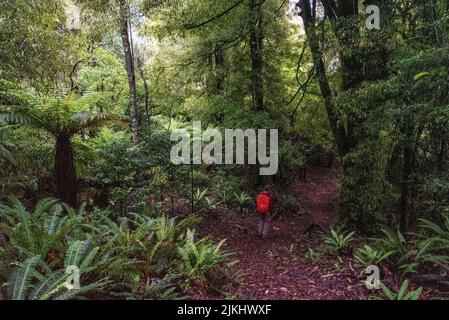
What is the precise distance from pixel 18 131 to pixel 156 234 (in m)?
4.04

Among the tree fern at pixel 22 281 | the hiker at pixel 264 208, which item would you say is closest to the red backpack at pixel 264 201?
the hiker at pixel 264 208

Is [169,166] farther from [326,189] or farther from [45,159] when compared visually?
[326,189]

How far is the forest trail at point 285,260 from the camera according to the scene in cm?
523

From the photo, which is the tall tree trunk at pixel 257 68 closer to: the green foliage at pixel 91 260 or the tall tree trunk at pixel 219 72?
the tall tree trunk at pixel 219 72

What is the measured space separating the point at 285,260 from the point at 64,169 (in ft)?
15.4

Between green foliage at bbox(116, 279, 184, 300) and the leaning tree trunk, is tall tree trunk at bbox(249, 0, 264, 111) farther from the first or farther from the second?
green foliage at bbox(116, 279, 184, 300)

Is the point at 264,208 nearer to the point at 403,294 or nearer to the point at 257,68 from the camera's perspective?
the point at 403,294

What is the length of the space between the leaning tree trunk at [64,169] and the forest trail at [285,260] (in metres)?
3.17

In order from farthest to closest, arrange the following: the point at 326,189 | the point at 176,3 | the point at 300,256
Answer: the point at 326,189 < the point at 176,3 < the point at 300,256

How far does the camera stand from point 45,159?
7.60 m

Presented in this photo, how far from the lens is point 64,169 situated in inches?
280

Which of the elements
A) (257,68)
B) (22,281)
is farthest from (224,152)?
(22,281)
